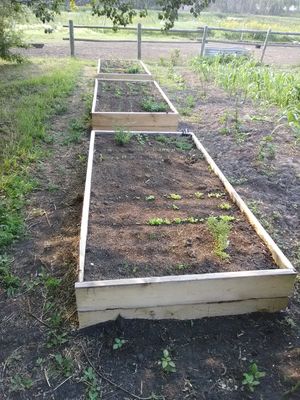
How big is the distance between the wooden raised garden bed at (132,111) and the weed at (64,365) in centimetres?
344

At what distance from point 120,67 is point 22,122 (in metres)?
4.23

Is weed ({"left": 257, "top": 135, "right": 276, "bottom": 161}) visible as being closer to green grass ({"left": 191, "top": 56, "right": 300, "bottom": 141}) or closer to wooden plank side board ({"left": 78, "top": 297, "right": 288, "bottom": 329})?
green grass ({"left": 191, "top": 56, "right": 300, "bottom": 141})

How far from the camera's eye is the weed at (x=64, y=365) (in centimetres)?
208

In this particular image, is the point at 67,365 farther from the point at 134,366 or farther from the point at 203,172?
the point at 203,172

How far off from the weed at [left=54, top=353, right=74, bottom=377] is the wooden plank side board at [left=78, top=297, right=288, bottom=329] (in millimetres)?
226

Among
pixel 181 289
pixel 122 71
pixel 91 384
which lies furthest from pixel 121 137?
pixel 122 71

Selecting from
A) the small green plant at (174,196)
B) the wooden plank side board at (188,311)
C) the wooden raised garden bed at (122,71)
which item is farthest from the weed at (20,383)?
the wooden raised garden bed at (122,71)

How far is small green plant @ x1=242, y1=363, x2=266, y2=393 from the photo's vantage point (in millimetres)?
2012

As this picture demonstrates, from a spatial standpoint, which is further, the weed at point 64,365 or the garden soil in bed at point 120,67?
the garden soil in bed at point 120,67

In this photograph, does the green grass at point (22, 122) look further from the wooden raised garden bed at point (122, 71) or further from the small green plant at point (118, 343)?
the small green plant at point (118, 343)

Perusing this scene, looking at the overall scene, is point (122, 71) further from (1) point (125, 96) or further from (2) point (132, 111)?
(2) point (132, 111)

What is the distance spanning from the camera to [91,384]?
2.01 meters

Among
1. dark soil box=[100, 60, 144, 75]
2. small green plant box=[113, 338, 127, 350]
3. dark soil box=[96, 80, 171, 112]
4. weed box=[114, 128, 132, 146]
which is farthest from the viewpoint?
dark soil box=[100, 60, 144, 75]

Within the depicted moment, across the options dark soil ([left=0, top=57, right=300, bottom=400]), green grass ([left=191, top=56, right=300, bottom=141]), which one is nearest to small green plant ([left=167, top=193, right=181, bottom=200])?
dark soil ([left=0, top=57, right=300, bottom=400])
